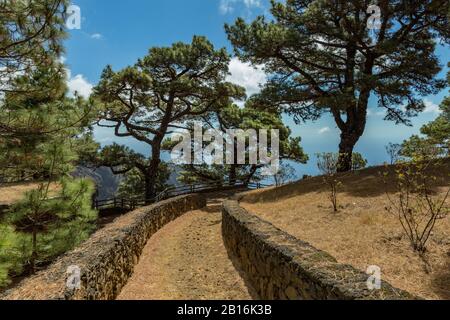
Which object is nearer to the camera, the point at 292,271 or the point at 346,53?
the point at 292,271

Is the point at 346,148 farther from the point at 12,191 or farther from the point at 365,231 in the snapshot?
the point at 12,191

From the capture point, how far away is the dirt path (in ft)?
24.1

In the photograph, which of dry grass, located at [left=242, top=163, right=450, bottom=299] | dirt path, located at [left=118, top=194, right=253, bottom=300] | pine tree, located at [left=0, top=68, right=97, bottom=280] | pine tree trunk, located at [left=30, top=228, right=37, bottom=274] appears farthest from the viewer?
pine tree trunk, located at [left=30, top=228, right=37, bottom=274]

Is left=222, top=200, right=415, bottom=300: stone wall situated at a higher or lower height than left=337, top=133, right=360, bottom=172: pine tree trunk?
lower

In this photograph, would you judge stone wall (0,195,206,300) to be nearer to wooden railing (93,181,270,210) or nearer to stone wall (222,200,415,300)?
stone wall (222,200,415,300)

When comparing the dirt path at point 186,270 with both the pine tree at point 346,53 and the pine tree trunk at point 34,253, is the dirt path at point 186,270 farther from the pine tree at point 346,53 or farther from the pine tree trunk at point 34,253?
the pine tree at point 346,53

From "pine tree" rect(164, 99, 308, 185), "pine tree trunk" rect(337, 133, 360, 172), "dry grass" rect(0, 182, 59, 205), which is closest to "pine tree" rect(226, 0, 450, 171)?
"pine tree trunk" rect(337, 133, 360, 172)

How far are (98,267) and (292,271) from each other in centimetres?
343

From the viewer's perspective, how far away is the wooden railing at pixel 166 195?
2730cm

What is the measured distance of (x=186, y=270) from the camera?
913cm

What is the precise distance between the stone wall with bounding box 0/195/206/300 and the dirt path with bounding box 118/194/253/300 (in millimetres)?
374

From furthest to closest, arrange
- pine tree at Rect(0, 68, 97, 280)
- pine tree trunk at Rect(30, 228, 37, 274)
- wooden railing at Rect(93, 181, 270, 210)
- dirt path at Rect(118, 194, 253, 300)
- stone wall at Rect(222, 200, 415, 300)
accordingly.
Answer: wooden railing at Rect(93, 181, 270, 210) < pine tree trunk at Rect(30, 228, 37, 274) < pine tree at Rect(0, 68, 97, 280) < dirt path at Rect(118, 194, 253, 300) < stone wall at Rect(222, 200, 415, 300)

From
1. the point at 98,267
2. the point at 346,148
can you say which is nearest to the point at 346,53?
the point at 346,148

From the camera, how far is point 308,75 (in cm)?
2028
